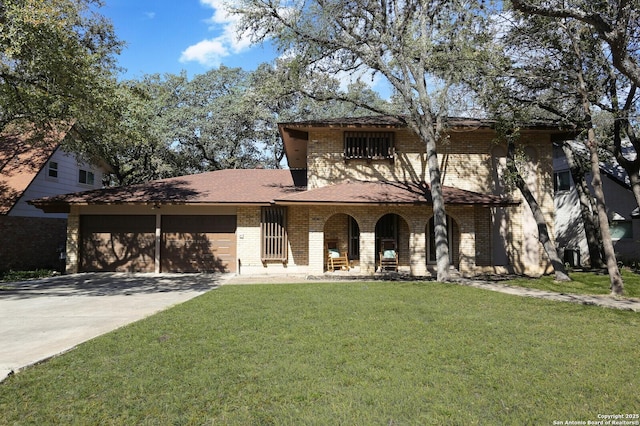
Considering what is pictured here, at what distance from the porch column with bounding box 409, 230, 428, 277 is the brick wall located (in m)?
16.1

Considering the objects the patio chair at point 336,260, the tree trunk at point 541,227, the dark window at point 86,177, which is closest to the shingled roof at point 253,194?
the tree trunk at point 541,227

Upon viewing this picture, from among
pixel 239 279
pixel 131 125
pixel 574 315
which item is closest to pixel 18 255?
pixel 131 125

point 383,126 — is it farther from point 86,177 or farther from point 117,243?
point 86,177

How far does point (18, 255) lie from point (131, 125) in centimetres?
770

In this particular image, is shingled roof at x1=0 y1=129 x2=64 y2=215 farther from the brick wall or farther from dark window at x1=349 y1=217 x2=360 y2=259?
dark window at x1=349 y1=217 x2=360 y2=259

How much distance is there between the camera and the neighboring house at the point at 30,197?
17.1 meters

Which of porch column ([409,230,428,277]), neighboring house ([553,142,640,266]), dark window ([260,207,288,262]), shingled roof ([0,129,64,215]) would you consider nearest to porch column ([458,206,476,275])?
porch column ([409,230,428,277])

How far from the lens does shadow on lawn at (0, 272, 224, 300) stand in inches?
435

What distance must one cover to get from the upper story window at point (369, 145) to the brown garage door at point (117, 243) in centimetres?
864

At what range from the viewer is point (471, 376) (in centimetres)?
425

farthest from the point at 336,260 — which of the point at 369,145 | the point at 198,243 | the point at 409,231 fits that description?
the point at 198,243

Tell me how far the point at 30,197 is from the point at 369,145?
15887 mm

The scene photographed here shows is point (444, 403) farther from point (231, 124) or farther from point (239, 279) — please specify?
point (231, 124)

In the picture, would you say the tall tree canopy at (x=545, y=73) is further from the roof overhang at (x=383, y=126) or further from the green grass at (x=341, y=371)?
the green grass at (x=341, y=371)
